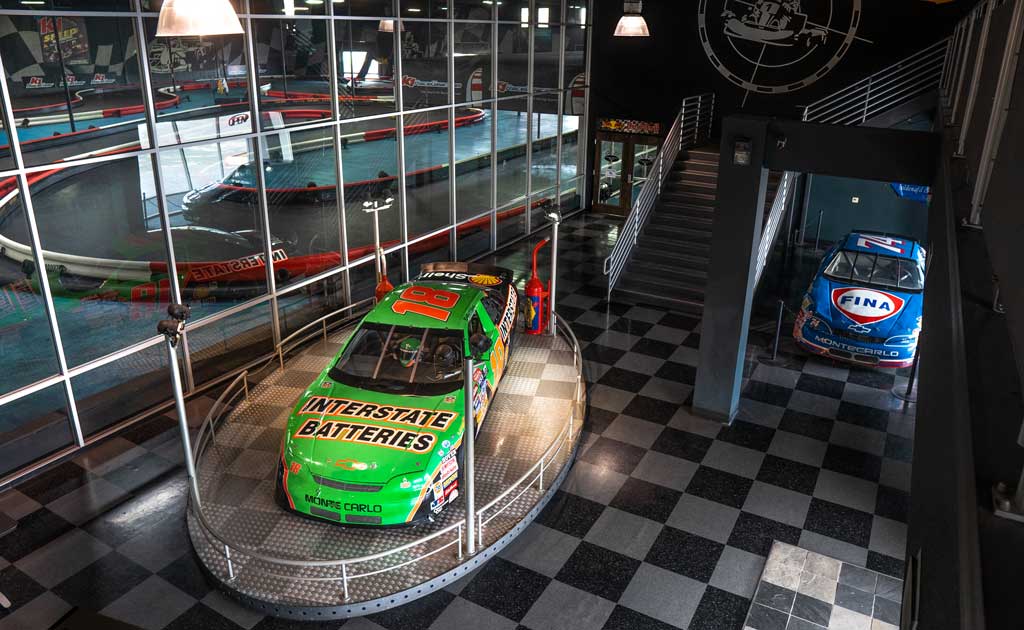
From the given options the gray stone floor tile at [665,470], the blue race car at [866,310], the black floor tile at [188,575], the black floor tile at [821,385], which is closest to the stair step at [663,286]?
the blue race car at [866,310]

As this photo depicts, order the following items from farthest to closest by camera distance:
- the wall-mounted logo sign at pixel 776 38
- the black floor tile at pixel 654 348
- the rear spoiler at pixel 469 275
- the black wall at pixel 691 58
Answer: the wall-mounted logo sign at pixel 776 38, the black wall at pixel 691 58, the black floor tile at pixel 654 348, the rear spoiler at pixel 469 275

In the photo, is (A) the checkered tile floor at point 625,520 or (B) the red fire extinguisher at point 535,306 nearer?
(A) the checkered tile floor at point 625,520

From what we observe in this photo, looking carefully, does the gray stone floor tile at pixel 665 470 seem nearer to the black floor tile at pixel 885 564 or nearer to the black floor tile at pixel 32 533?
the black floor tile at pixel 885 564

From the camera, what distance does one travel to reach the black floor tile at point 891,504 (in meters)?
7.31

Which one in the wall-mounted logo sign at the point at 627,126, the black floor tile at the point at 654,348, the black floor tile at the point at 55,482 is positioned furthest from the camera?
the wall-mounted logo sign at the point at 627,126

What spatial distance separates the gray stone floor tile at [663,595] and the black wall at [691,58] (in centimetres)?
999

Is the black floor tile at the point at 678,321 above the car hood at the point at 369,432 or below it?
below

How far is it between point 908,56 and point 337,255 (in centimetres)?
1157

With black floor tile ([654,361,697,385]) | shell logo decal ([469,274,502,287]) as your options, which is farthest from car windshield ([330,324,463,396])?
black floor tile ([654,361,697,385])

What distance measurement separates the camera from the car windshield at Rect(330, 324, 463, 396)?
7367 millimetres

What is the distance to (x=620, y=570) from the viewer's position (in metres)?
6.52

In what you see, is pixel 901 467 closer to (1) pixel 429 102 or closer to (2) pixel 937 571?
(2) pixel 937 571

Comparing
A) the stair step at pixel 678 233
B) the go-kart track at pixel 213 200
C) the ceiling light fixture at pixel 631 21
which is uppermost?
the ceiling light fixture at pixel 631 21

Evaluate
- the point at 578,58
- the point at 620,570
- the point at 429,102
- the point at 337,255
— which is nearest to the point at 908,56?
the point at 578,58
